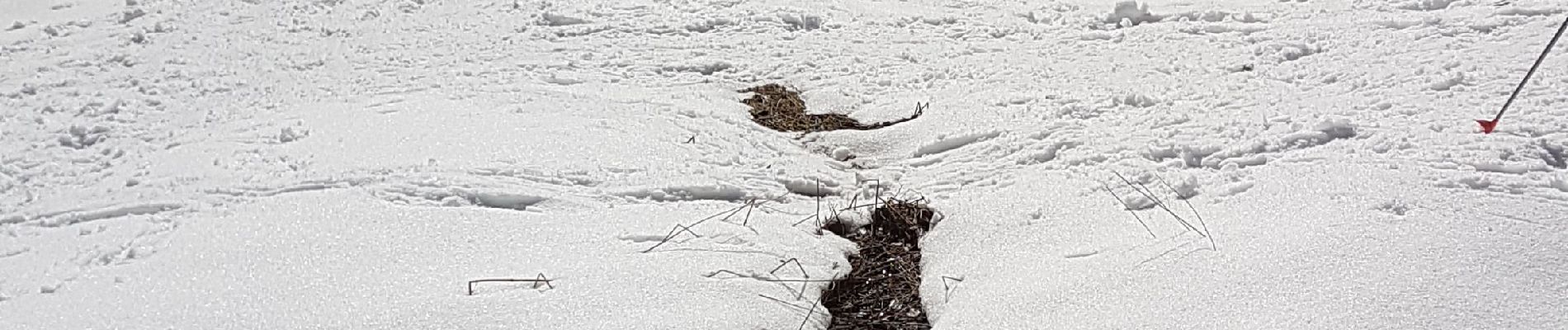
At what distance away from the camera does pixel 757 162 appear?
355 centimetres

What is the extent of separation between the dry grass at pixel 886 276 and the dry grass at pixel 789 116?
0.67 metres

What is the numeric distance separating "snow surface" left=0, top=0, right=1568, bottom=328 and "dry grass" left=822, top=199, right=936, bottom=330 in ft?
0.19

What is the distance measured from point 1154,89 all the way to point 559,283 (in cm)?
214

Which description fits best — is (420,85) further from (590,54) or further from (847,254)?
(847,254)

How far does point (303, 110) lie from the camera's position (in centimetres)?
391

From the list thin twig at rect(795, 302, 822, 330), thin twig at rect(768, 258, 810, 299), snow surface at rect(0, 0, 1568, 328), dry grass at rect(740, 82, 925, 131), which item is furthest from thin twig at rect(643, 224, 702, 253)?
dry grass at rect(740, 82, 925, 131)

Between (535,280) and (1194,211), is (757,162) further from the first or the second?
(1194,211)

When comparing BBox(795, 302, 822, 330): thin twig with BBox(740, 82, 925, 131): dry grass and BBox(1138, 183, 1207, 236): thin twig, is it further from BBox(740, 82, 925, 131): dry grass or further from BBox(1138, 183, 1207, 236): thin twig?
BBox(740, 82, 925, 131): dry grass

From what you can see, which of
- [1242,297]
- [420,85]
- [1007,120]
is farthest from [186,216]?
[1242,297]

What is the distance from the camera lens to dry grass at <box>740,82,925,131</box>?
3910 millimetres

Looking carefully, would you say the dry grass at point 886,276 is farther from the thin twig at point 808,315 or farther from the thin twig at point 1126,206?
the thin twig at point 1126,206

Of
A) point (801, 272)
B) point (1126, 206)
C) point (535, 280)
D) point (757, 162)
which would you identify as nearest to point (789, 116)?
point (757, 162)

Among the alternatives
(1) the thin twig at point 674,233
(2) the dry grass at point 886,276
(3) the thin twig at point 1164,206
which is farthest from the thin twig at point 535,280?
(3) the thin twig at point 1164,206

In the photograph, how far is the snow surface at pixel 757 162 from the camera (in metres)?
2.52
